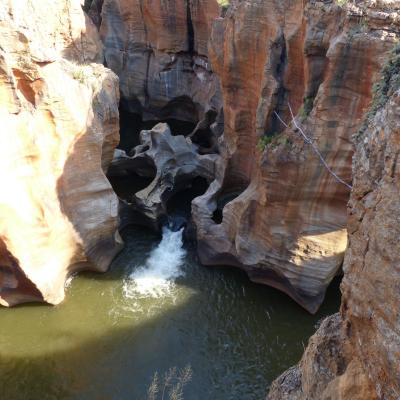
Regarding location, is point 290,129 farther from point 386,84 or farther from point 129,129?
point 129,129

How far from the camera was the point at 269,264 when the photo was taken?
11414 millimetres

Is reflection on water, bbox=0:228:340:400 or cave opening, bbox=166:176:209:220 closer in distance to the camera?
reflection on water, bbox=0:228:340:400

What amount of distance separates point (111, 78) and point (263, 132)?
195 inches

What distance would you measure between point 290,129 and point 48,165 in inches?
223

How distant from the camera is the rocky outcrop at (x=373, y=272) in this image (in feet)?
10.9

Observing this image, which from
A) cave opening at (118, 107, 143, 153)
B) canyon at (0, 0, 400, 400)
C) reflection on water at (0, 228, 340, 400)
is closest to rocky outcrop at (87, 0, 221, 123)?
cave opening at (118, 107, 143, 153)

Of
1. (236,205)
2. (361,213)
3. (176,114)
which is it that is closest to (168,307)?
(236,205)

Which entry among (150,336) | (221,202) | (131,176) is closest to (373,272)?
(150,336)

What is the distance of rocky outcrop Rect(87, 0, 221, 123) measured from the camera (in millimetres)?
20062

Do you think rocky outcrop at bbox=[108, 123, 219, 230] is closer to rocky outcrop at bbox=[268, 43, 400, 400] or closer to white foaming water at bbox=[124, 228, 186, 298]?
white foaming water at bbox=[124, 228, 186, 298]

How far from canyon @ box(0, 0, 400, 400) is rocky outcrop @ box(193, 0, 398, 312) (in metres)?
0.03

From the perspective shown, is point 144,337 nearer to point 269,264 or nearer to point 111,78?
point 269,264

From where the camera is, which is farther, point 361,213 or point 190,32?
point 190,32

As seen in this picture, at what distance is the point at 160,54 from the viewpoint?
21.2 m
